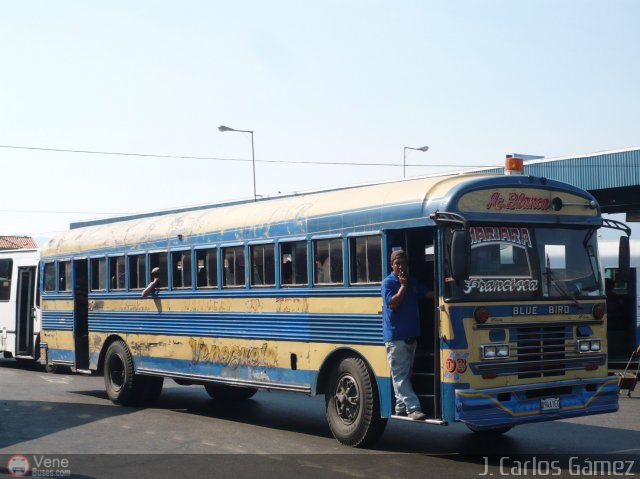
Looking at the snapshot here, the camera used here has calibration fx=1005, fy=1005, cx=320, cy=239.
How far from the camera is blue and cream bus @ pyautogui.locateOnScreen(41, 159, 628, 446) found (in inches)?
384

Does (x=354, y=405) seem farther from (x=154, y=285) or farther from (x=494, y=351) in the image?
(x=154, y=285)

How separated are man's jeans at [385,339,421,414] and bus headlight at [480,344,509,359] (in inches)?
33.8

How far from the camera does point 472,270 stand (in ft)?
32.3

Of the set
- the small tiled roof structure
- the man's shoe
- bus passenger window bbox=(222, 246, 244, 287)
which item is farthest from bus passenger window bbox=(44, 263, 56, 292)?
the small tiled roof structure

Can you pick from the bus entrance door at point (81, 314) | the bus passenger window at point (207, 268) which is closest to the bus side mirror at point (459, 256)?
the bus passenger window at point (207, 268)

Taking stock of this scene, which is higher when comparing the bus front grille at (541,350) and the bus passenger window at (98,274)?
the bus passenger window at (98,274)

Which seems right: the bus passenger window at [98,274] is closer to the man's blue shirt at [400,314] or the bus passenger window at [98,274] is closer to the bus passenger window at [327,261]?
the bus passenger window at [327,261]

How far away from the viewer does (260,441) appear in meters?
11.5

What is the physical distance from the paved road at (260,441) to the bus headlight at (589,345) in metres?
1.05

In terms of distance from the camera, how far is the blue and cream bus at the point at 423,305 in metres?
9.77

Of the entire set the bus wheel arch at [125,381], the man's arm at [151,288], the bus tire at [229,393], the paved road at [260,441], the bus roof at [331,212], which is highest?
the bus roof at [331,212]

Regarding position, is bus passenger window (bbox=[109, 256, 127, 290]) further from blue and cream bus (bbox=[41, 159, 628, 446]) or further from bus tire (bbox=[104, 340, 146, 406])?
blue and cream bus (bbox=[41, 159, 628, 446])

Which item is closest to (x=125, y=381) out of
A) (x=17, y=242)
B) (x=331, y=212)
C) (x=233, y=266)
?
(x=233, y=266)

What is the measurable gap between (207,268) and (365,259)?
360cm
